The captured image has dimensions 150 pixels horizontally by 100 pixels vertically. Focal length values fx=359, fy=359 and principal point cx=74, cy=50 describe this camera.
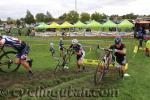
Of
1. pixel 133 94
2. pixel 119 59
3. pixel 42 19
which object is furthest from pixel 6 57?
pixel 42 19

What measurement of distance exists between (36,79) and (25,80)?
53 centimetres

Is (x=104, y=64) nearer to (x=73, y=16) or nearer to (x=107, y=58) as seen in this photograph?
(x=107, y=58)

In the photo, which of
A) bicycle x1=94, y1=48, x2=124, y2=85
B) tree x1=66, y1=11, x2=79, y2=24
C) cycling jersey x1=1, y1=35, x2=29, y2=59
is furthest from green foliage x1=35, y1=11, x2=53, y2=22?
bicycle x1=94, y1=48, x2=124, y2=85

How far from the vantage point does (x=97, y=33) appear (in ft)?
217

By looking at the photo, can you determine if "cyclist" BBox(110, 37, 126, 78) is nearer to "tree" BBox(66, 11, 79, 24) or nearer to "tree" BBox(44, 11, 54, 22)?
"tree" BBox(66, 11, 79, 24)

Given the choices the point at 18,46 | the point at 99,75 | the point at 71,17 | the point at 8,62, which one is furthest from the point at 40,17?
the point at 99,75

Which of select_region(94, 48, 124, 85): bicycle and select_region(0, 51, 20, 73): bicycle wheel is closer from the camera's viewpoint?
select_region(94, 48, 124, 85): bicycle

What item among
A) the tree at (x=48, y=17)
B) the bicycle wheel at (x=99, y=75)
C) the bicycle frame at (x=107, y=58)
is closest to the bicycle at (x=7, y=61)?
the bicycle wheel at (x=99, y=75)

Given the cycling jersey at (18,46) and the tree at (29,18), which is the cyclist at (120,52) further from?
the tree at (29,18)

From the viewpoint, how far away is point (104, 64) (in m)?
14.9

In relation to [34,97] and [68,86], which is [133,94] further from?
[34,97]

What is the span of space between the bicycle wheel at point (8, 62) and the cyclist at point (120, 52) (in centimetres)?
466

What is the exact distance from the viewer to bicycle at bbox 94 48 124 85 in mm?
14789

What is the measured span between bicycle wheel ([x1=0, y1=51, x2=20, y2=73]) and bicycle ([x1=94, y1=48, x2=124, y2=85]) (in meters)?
4.22
